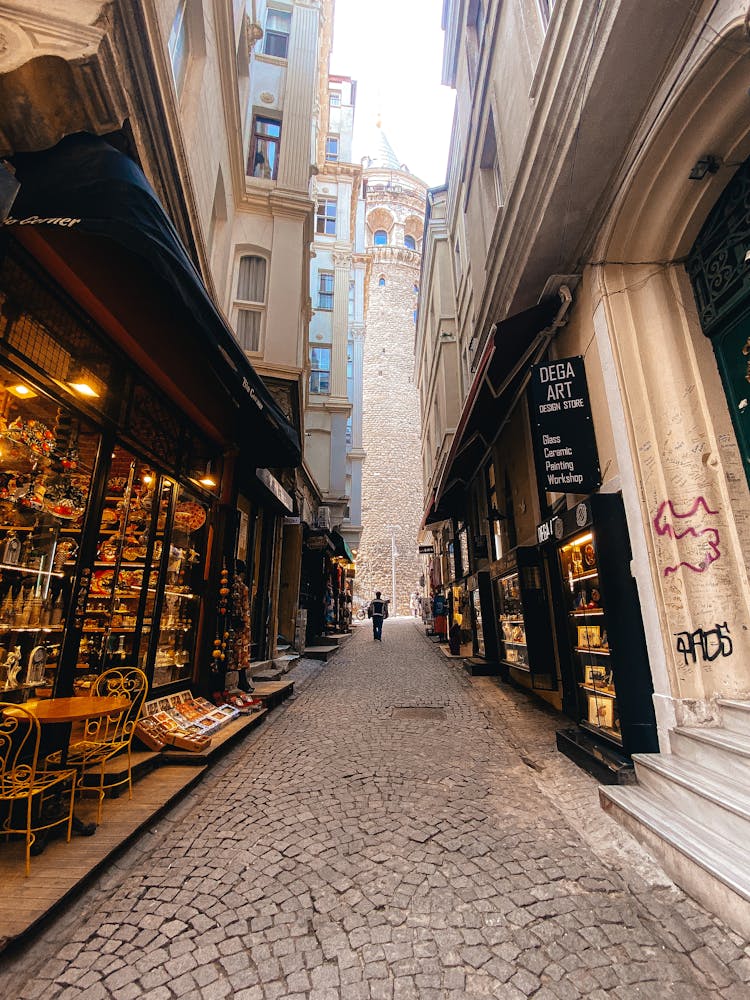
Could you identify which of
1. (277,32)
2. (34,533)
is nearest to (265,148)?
(277,32)

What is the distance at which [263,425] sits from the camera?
6.62 metres

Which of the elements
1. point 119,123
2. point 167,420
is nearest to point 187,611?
point 167,420

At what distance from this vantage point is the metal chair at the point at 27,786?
262 cm

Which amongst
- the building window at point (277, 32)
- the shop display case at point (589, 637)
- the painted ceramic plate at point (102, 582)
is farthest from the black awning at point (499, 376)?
the building window at point (277, 32)

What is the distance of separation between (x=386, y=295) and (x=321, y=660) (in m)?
41.8

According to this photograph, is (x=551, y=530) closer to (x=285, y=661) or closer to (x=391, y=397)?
(x=285, y=661)

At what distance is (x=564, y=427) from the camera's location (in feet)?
16.7

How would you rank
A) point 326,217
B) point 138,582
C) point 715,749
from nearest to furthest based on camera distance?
point 715,749, point 138,582, point 326,217

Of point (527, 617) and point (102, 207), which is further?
point (527, 617)

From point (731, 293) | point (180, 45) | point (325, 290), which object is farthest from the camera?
point (325, 290)

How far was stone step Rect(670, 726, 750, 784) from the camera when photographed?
289 centimetres

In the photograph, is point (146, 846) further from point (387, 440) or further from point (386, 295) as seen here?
point (386, 295)

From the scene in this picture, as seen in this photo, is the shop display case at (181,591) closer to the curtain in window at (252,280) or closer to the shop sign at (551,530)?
the shop sign at (551,530)

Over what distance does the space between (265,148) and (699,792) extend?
14945mm
